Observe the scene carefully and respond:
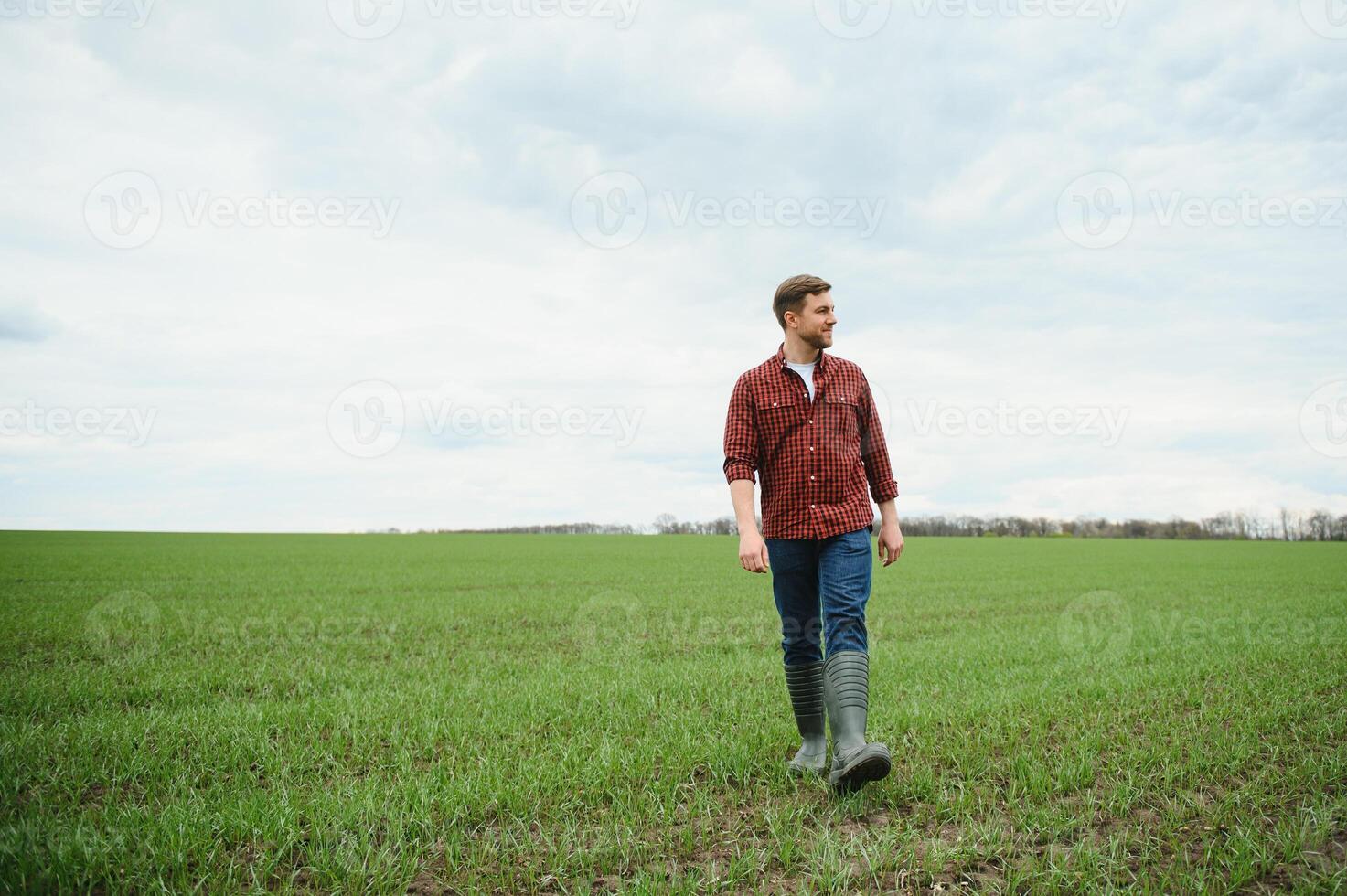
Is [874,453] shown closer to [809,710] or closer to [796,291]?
→ [796,291]

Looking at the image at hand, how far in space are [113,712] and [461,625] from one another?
6.69m

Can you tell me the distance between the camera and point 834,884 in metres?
3.16

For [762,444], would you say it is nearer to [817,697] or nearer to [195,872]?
[817,697]

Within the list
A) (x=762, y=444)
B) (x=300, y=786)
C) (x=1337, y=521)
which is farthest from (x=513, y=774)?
(x=1337, y=521)

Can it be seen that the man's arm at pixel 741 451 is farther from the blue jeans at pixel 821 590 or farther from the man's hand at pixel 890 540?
the man's hand at pixel 890 540

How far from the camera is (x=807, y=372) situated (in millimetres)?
4531

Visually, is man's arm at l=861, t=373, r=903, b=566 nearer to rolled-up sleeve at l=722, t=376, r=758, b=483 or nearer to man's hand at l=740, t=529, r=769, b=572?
rolled-up sleeve at l=722, t=376, r=758, b=483

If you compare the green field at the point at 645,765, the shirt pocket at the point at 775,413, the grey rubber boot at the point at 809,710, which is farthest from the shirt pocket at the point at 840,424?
the green field at the point at 645,765

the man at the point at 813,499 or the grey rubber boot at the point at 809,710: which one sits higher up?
the man at the point at 813,499

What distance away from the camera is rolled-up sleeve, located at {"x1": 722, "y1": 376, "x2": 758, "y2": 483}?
4449 millimetres

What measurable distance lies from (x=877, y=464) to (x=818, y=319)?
0.99 m

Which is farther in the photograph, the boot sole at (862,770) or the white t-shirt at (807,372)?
the white t-shirt at (807,372)

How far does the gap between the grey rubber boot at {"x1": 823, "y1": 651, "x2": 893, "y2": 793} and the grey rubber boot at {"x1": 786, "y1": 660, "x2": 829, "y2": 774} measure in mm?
255

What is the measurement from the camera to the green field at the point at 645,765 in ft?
11.0
